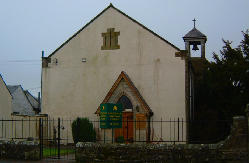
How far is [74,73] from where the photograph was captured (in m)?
27.3

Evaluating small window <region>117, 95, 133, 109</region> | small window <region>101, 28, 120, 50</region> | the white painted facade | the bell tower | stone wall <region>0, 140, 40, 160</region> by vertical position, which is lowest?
stone wall <region>0, 140, 40, 160</region>

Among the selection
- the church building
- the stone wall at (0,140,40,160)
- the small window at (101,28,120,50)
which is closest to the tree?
the church building

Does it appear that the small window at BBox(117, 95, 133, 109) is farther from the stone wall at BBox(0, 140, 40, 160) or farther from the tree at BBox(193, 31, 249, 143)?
the stone wall at BBox(0, 140, 40, 160)

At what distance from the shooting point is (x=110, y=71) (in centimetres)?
2638

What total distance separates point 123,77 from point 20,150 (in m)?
9.70

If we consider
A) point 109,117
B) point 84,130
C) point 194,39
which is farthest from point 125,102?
point 194,39

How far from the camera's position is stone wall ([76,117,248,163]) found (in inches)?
535

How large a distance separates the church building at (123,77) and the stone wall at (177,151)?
8.16 metres

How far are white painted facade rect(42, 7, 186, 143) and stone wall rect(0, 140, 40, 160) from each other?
A: 9410mm

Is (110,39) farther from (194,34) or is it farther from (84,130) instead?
(194,34)

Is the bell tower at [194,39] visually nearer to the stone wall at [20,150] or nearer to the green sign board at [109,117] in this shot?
the green sign board at [109,117]

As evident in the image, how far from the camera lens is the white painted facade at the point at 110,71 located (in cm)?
2469

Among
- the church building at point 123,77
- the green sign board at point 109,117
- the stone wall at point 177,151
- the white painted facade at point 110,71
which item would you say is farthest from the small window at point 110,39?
the stone wall at point 177,151

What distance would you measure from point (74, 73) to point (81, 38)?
2.42 m
